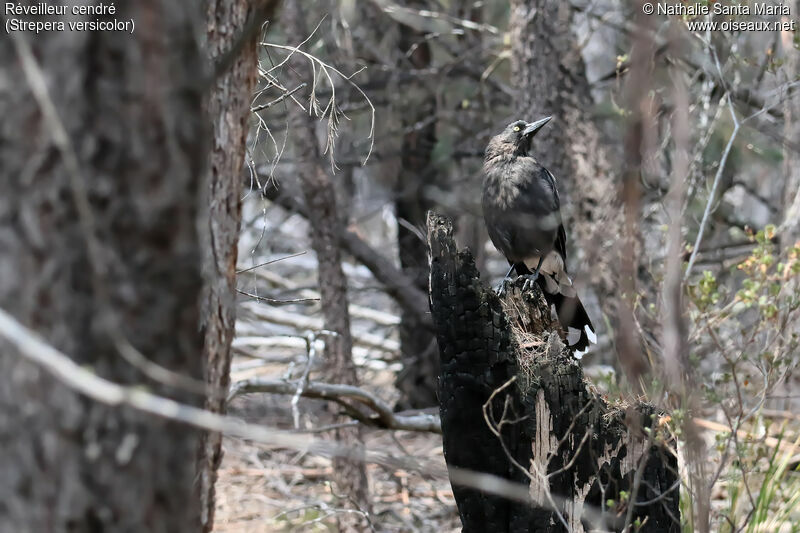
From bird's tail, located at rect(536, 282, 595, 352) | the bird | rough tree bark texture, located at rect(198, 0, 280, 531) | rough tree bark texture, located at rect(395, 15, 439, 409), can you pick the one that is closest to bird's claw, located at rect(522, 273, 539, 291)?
the bird

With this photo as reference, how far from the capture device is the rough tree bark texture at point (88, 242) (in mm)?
1287

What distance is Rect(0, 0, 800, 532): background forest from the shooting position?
1.29 meters

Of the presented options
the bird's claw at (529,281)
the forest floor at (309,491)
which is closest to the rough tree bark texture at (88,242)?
the bird's claw at (529,281)

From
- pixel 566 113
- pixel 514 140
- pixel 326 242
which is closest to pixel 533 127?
pixel 514 140

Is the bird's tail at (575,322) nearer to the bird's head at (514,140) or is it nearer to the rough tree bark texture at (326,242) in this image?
the bird's head at (514,140)

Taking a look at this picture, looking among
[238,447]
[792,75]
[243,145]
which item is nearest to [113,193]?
[243,145]

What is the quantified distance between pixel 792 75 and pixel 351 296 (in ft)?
18.4

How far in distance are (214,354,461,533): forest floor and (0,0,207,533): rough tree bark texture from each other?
13.6 feet

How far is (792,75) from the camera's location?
245 inches

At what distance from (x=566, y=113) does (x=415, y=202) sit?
256 centimetres

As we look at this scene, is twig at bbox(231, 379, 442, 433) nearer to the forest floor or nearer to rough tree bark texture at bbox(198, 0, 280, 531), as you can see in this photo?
the forest floor

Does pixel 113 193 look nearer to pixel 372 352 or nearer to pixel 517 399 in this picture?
pixel 517 399

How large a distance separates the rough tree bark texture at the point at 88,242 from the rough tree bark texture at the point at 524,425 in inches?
75.2

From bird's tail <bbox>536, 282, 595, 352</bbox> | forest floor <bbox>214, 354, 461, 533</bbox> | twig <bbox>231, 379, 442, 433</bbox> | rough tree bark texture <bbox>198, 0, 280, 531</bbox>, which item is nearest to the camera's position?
rough tree bark texture <bbox>198, 0, 280, 531</bbox>
